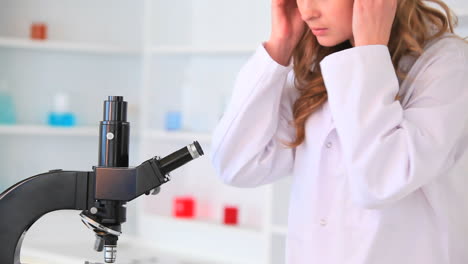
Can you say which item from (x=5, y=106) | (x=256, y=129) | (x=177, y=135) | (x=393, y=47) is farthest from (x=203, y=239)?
(x=393, y=47)

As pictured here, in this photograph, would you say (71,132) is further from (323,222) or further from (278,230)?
(323,222)

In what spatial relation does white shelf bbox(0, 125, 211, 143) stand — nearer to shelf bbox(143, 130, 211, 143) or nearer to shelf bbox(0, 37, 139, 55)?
shelf bbox(143, 130, 211, 143)

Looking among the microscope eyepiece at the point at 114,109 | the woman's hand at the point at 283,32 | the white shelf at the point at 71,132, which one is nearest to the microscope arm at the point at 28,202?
the microscope eyepiece at the point at 114,109

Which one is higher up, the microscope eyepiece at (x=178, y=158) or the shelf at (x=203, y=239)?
the microscope eyepiece at (x=178, y=158)

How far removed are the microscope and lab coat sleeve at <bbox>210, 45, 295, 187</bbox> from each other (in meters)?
→ 0.32

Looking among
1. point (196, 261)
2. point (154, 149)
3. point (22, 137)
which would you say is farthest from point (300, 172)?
point (22, 137)

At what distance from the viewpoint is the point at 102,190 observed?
1.08 meters

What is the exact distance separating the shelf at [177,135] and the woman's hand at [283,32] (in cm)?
139

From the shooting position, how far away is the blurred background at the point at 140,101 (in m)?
2.89

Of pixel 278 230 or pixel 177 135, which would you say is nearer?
pixel 278 230

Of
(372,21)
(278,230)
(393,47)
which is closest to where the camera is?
(372,21)

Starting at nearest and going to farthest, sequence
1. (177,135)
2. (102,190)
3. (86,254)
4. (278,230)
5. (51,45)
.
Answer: (102,190)
(278,230)
(86,254)
(177,135)
(51,45)

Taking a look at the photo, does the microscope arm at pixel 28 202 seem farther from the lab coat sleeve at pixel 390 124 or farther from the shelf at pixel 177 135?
the shelf at pixel 177 135

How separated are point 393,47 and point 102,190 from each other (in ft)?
2.08
